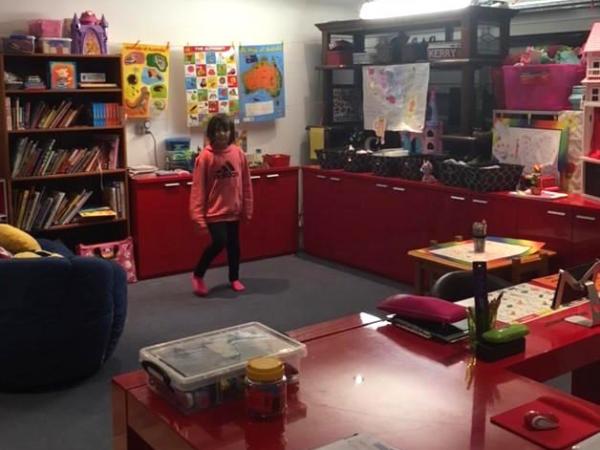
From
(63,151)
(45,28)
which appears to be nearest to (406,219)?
(63,151)

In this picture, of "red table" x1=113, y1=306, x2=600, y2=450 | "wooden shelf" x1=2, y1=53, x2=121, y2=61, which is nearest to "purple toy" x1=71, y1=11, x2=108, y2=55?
"wooden shelf" x1=2, y1=53, x2=121, y2=61

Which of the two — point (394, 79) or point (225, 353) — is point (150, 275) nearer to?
point (394, 79)

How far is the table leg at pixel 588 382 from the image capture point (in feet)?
8.97

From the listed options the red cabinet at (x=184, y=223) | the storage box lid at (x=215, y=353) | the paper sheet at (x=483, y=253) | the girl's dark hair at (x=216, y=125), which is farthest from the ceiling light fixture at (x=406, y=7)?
the storage box lid at (x=215, y=353)

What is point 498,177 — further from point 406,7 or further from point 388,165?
point 406,7

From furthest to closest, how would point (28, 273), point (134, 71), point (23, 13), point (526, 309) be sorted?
1. point (134, 71)
2. point (23, 13)
3. point (28, 273)
4. point (526, 309)

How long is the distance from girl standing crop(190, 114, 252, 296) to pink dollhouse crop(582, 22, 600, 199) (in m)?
2.32

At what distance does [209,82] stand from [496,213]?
8.80 ft

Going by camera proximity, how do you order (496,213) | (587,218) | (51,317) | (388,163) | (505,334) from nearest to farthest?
1. (505,334)
2. (51,317)
3. (587,218)
4. (496,213)
5. (388,163)

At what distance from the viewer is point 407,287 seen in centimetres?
557

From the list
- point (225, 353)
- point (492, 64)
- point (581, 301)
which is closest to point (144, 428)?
point (225, 353)

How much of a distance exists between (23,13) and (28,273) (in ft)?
8.66

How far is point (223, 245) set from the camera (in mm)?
5355

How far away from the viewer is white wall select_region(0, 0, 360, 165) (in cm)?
567
